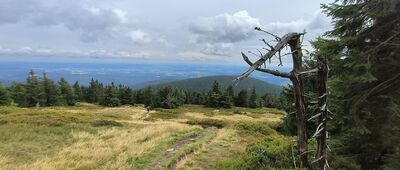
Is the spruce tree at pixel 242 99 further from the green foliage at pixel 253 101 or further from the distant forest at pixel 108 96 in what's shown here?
the green foliage at pixel 253 101

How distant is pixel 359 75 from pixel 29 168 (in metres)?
13.0

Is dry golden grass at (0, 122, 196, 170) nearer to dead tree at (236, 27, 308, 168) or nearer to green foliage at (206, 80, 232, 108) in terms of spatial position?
dead tree at (236, 27, 308, 168)

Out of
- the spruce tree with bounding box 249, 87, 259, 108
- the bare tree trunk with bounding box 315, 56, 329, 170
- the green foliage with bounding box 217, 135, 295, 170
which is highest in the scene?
the bare tree trunk with bounding box 315, 56, 329, 170

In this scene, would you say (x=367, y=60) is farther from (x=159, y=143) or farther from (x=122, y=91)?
(x=122, y=91)

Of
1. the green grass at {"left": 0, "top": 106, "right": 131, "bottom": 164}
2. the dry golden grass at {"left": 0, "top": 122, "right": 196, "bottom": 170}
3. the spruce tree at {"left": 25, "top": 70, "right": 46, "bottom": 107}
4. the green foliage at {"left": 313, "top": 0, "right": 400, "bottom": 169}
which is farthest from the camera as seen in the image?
the spruce tree at {"left": 25, "top": 70, "right": 46, "bottom": 107}

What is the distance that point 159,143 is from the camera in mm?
21000

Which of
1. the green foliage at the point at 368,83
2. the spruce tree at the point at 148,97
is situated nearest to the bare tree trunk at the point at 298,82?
the green foliage at the point at 368,83

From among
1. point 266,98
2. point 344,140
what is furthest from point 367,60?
point 266,98

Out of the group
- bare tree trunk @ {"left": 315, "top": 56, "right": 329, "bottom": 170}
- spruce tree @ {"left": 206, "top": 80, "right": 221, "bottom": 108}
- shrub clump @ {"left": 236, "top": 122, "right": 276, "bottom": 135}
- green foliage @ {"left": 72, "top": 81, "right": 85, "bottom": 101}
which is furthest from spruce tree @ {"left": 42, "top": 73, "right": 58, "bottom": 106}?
bare tree trunk @ {"left": 315, "top": 56, "right": 329, "bottom": 170}

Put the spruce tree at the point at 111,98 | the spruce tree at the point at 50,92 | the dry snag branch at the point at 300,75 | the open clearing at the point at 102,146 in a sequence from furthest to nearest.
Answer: the spruce tree at the point at 111,98, the spruce tree at the point at 50,92, the open clearing at the point at 102,146, the dry snag branch at the point at 300,75

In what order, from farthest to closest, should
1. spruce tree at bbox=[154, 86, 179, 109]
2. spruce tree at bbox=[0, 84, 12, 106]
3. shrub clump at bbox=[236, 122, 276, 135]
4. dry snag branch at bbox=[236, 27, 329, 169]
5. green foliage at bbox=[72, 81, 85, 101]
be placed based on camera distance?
1. green foliage at bbox=[72, 81, 85, 101]
2. spruce tree at bbox=[154, 86, 179, 109]
3. spruce tree at bbox=[0, 84, 12, 106]
4. shrub clump at bbox=[236, 122, 276, 135]
5. dry snag branch at bbox=[236, 27, 329, 169]

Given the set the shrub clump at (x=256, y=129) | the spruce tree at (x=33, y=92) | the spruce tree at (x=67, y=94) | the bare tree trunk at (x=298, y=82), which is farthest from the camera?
the spruce tree at (x=67, y=94)

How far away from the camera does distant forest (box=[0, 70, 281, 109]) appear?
82.4 meters

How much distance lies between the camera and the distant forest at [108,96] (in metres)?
82.4
